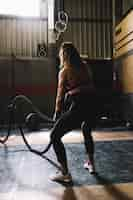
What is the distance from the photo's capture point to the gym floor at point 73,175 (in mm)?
2523

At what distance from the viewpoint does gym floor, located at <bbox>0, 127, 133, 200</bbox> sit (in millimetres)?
2523

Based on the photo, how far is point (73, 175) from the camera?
3.06 metres

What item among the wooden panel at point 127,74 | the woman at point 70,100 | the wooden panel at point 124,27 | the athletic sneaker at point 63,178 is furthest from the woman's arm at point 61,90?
the wooden panel at point 124,27

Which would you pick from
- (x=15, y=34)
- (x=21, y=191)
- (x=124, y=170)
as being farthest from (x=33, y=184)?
(x=15, y=34)

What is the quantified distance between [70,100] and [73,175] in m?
0.79

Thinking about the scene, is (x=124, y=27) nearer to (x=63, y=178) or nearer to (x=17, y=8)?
(x=17, y=8)

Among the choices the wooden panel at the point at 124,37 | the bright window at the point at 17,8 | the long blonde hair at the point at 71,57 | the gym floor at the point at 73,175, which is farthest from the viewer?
the bright window at the point at 17,8

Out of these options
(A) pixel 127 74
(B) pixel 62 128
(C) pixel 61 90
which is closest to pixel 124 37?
(A) pixel 127 74

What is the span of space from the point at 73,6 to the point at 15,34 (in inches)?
72.6

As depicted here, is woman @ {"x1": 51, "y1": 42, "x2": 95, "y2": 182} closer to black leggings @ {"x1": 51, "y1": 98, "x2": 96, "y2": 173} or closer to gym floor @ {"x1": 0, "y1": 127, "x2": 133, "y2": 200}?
black leggings @ {"x1": 51, "y1": 98, "x2": 96, "y2": 173}

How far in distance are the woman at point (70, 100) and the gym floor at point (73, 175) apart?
0.21m

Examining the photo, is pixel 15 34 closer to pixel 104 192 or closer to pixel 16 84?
pixel 16 84

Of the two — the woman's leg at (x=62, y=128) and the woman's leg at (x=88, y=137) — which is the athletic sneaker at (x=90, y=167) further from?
the woman's leg at (x=62, y=128)

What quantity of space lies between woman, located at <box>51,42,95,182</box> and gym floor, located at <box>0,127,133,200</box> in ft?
0.68
